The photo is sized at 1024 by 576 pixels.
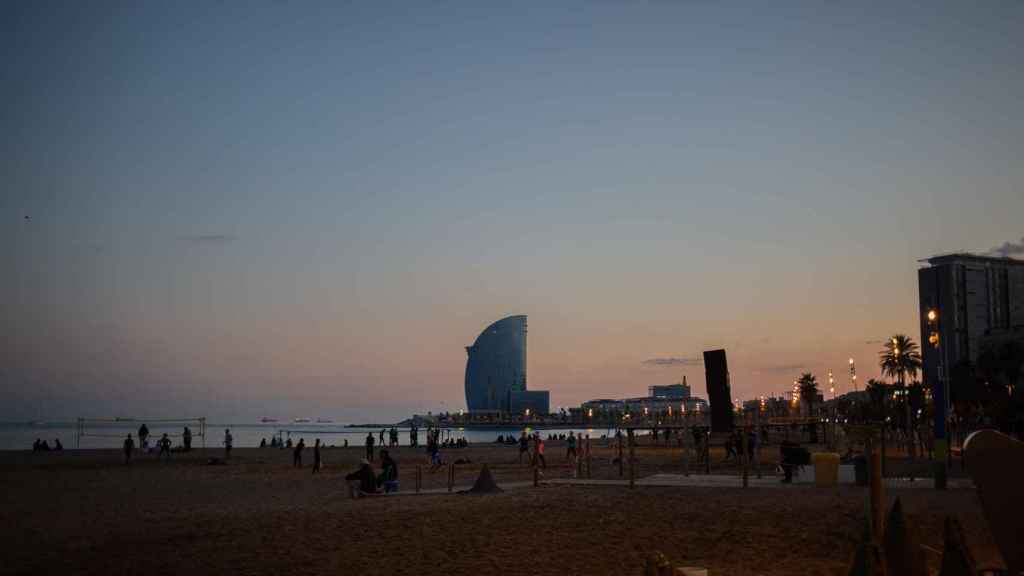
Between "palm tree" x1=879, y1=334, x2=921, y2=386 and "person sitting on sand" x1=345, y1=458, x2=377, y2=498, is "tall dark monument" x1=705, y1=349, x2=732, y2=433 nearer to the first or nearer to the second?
"person sitting on sand" x1=345, y1=458, x2=377, y2=498

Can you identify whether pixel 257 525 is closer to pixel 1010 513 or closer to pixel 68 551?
pixel 68 551

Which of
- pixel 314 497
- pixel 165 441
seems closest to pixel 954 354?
pixel 165 441

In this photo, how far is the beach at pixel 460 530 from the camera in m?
12.4

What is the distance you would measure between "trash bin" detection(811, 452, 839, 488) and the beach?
0.56 m

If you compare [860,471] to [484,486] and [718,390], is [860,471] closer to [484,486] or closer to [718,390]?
[718,390]

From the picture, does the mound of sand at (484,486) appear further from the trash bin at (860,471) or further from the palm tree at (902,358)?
the palm tree at (902,358)

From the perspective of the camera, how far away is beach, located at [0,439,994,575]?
12.4 metres

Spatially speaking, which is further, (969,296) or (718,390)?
(969,296)

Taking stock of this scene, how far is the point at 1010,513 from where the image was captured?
646cm

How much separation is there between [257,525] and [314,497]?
20.7 ft

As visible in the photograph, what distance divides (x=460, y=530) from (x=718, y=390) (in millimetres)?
12417

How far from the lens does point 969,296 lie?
11350cm

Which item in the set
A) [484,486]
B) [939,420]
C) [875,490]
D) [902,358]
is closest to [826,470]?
[939,420]

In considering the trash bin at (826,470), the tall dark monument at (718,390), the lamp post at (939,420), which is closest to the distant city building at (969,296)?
the lamp post at (939,420)
